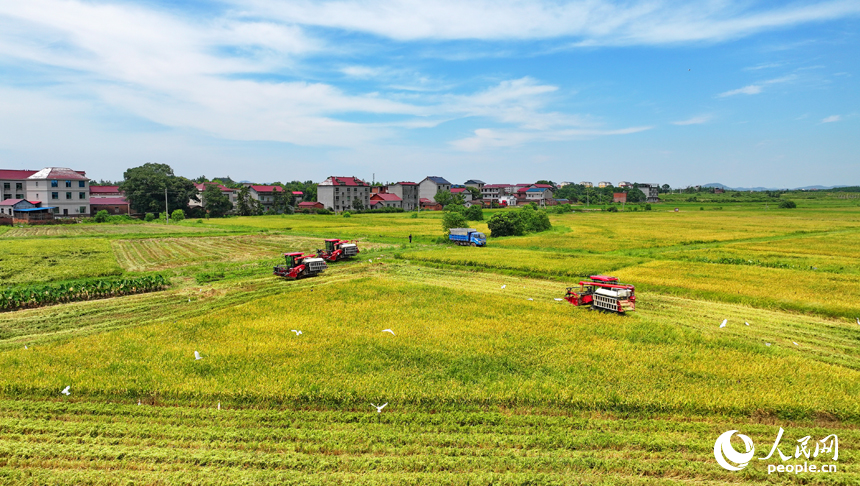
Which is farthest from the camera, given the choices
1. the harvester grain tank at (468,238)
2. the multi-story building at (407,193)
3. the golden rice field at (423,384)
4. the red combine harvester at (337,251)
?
the multi-story building at (407,193)

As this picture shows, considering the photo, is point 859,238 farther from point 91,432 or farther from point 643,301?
point 91,432

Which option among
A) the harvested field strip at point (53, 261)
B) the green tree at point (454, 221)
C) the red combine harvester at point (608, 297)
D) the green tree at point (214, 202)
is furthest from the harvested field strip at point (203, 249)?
the green tree at point (214, 202)

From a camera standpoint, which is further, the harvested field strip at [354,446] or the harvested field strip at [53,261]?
the harvested field strip at [53,261]

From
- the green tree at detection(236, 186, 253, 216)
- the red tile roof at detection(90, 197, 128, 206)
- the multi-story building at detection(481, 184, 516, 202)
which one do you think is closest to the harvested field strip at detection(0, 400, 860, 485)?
the red tile roof at detection(90, 197, 128, 206)

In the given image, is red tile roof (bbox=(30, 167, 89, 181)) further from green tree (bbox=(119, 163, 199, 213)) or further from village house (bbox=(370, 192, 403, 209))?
village house (bbox=(370, 192, 403, 209))

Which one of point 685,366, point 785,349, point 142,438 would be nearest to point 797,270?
point 785,349

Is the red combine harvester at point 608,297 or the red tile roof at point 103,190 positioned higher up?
the red tile roof at point 103,190

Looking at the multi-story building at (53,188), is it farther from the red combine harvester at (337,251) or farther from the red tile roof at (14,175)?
the red combine harvester at (337,251)

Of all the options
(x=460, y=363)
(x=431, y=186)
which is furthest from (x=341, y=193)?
(x=460, y=363)
